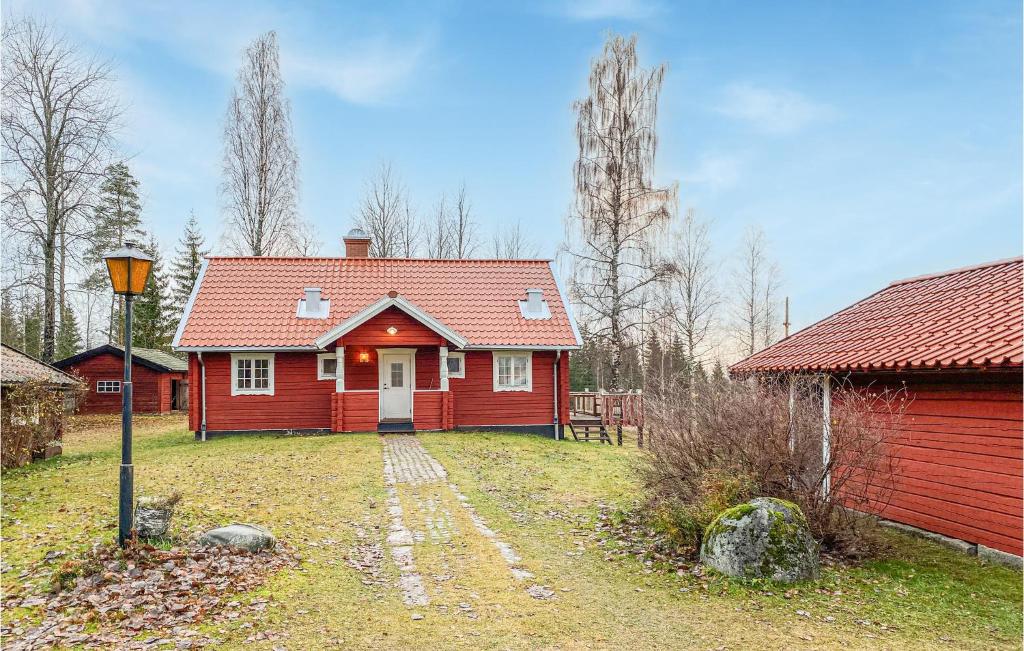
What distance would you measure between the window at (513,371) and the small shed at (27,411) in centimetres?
1110

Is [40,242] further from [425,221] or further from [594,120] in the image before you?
[594,120]

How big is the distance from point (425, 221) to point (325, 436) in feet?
A: 65.3

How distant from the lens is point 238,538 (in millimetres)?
7070

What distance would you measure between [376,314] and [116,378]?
17.0 metres

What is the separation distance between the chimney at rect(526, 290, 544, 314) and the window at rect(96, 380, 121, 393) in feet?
63.4

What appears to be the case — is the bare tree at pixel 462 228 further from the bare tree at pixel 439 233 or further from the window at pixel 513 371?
the window at pixel 513 371

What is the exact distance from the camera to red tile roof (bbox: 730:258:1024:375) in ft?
24.4

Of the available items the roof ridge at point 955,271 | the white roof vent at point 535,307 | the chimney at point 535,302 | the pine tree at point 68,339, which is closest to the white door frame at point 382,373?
the white roof vent at point 535,307

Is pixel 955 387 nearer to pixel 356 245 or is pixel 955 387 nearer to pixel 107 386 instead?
pixel 356 245

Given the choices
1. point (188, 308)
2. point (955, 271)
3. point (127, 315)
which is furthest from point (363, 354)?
point (955, 271)

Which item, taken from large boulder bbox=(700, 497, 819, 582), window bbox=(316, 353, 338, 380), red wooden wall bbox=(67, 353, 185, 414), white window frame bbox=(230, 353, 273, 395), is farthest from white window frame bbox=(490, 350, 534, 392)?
red wooden wall bbox=(67, 353, 185, 414)

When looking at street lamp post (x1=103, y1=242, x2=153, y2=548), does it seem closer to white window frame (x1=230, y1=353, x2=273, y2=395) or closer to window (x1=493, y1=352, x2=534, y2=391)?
white window frame (x1=230, y1=353, x2=273, y2=395)

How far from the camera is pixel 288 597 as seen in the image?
598 centimetres

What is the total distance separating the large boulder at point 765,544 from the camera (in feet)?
21.1
